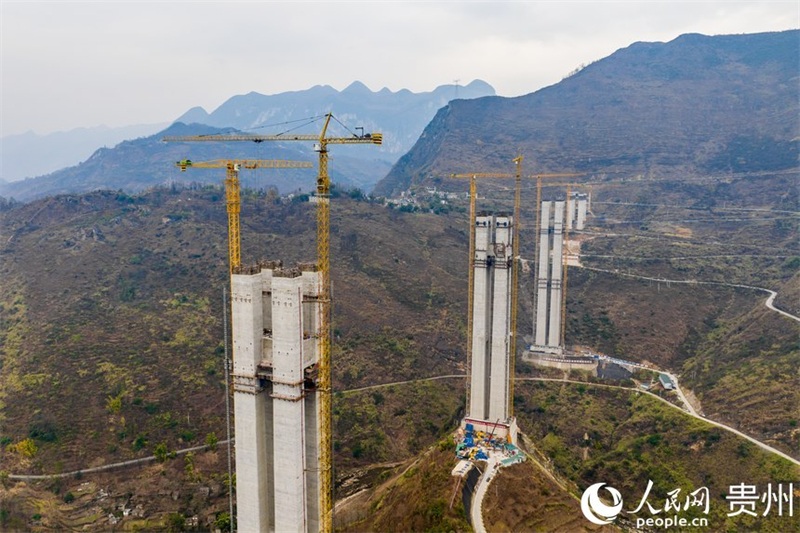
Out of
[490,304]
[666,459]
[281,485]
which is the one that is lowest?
[666,459]

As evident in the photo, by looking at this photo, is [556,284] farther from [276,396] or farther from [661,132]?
[661,132]

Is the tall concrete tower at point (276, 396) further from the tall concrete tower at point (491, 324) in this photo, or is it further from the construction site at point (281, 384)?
the tall concrete tower at point (491, 324)

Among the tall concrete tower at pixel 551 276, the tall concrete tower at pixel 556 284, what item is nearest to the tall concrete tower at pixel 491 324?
the tall concrete tower at pixel 551 276

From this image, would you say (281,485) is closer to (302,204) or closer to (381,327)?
(381,327)

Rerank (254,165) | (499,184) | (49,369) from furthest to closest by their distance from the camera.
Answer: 1. (499,184)
2. (49,369)
3. (254,165)

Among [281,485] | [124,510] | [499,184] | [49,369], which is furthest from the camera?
[499,184]

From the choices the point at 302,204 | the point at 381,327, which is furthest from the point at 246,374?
the point at 302,204

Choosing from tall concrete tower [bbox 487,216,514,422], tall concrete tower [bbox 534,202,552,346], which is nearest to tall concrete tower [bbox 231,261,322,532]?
tall concrete tower [bbox 487,216,514,422]
